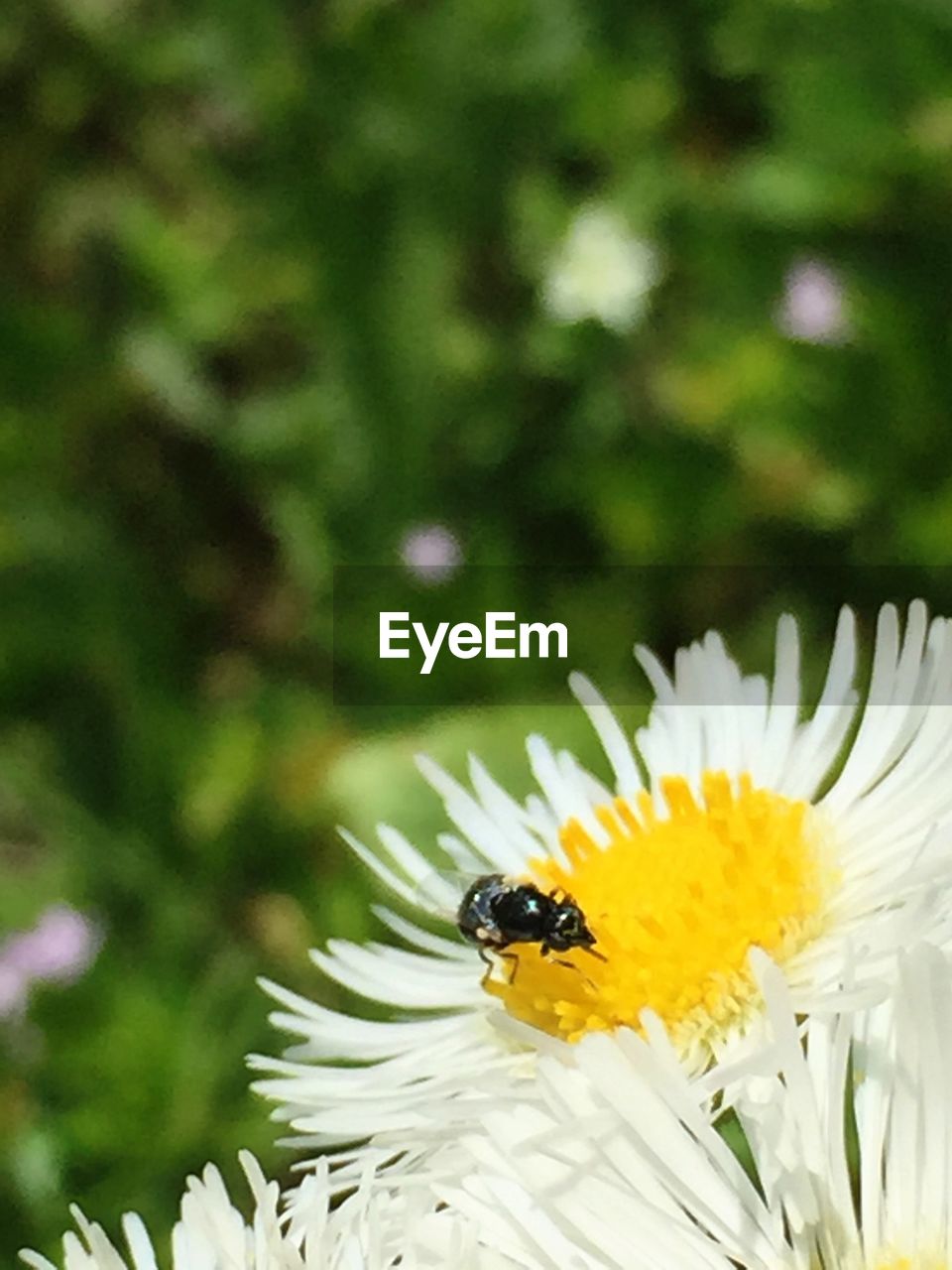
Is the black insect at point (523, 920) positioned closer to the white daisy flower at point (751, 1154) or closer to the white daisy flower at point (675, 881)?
the white daisy flower at point (675, 881)

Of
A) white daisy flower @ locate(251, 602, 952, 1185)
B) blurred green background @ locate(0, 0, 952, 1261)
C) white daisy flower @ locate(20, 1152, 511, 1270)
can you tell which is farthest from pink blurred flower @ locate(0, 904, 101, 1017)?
white daisy flower @ locate(20, 1152, 511, 1270)

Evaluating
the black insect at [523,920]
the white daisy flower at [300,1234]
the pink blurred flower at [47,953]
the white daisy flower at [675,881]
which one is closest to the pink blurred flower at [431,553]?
the pink blurred flower at [47,953]

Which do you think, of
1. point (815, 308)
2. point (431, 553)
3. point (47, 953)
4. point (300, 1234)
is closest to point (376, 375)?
point (431, 553)

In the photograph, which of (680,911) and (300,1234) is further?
(680,911)

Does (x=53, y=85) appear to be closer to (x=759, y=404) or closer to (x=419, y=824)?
(x=759, y=404)

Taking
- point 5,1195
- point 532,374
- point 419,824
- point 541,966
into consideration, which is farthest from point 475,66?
point 541,966

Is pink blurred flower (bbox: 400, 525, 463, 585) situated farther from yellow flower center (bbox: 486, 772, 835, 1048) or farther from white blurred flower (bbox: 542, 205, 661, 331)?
yellow flower center (bbox: 486, 772, 835, 1048)

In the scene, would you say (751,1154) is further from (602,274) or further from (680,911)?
(602,274)
